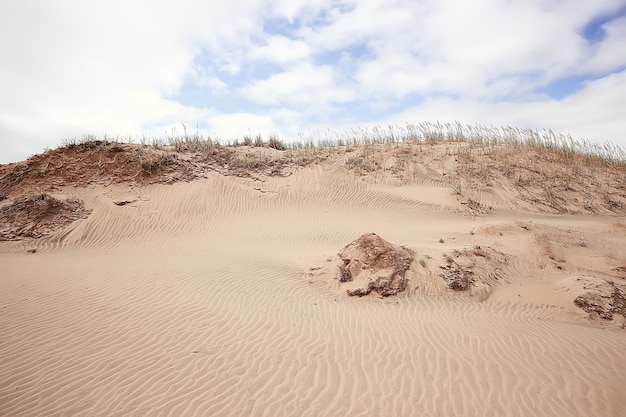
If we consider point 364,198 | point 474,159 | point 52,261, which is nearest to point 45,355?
point 52,261

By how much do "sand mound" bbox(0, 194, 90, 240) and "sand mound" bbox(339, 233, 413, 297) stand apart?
10318 millimetres

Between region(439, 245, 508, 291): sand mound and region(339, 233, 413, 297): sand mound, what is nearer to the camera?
region(339, 233, 413, 297): sand mound

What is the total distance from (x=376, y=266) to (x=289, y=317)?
2.43m

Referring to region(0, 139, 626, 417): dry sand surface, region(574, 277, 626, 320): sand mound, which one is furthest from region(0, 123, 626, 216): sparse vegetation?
region(574, 277, 626, 320): sand mound

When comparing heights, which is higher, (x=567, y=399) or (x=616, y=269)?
(x=616, y=269)

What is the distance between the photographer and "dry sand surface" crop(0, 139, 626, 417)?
11.9ft

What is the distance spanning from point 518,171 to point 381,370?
16.0 m

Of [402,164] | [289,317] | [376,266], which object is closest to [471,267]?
[376,266]

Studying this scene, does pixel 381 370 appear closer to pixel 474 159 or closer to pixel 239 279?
pixel 239 279

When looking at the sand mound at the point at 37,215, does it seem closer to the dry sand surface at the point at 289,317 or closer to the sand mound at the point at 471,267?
the dry sand surface at the point at 289,317

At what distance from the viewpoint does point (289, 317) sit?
18.9ft

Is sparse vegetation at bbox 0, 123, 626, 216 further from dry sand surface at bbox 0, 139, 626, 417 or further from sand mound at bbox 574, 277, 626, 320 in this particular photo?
sand mound at bbox 574, 277, 626, 320

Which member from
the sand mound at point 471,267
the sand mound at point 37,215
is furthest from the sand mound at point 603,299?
the sand mound at point 37,215

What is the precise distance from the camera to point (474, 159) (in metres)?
17.2
